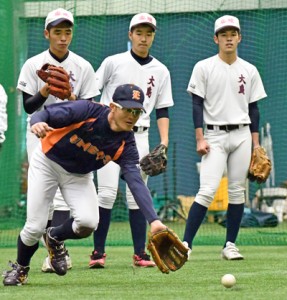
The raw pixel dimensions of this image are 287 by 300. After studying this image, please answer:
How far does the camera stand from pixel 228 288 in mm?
6559

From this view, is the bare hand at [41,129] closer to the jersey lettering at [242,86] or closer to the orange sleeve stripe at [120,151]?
the orange sleeve stripe at [120,151]

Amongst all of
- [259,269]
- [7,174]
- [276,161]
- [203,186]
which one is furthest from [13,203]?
[259,269]

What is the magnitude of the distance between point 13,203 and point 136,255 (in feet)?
17.4

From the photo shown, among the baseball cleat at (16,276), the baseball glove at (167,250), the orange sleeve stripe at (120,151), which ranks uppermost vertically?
the orange sleeve stripe at (120,151)

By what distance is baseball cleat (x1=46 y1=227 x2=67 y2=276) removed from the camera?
23.3ft

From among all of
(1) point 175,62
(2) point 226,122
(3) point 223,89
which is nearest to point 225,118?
(2) point 226,122

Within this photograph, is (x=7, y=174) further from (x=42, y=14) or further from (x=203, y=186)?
(x=203, y=186)

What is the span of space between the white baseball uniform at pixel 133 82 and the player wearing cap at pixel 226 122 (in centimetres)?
49

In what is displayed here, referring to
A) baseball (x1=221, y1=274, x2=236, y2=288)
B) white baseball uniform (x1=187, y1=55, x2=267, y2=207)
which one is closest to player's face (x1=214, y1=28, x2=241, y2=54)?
white baseball uniform (x1=187, y1=55, x2=267, y2=207)

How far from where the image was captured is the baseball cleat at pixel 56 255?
23.3ft

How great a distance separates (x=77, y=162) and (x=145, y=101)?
207cm

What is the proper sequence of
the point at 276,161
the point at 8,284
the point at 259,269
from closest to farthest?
the point at 8,284
the point at 259,269
the point at 276,161

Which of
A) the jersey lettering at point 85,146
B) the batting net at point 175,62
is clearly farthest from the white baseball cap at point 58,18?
the batting net at point 175,62

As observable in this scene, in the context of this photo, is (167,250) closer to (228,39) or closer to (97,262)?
(97,262)
